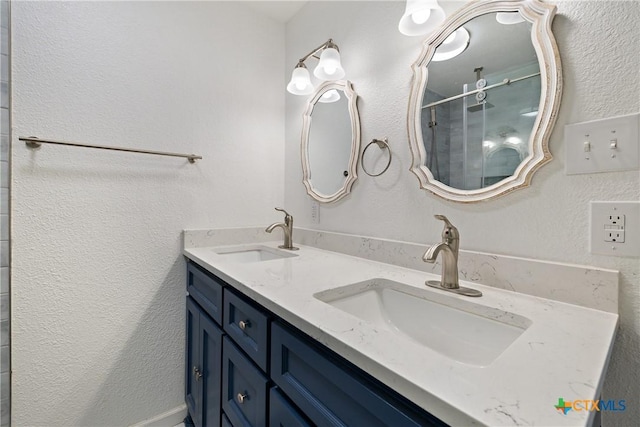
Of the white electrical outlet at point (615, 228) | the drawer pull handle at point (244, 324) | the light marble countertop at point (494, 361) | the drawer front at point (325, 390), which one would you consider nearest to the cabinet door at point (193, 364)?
the drawer pull handle at point (244, 324)

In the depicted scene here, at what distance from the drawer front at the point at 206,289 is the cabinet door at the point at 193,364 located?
0.22 ft

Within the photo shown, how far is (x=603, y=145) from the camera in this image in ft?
2.20

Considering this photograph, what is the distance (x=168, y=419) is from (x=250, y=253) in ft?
2.97

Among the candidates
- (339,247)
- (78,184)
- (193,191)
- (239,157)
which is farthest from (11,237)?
(339,247)

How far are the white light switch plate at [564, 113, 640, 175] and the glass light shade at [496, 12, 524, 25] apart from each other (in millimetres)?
353

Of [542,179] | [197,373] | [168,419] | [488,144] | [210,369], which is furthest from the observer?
[168,419]

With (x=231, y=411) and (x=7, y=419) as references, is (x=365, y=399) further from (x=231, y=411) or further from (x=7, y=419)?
(x=7, y=419)

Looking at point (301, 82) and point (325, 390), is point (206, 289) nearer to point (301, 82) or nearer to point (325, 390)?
point (325, 390)

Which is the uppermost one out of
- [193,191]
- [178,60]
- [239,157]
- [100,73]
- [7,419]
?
[178,60]

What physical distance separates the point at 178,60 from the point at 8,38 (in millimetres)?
610

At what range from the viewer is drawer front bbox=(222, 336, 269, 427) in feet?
2.47

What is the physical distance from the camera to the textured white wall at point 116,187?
1129 millimetres

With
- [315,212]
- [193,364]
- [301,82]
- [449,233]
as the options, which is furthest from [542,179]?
[193,364]

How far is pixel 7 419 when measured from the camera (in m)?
1.09
